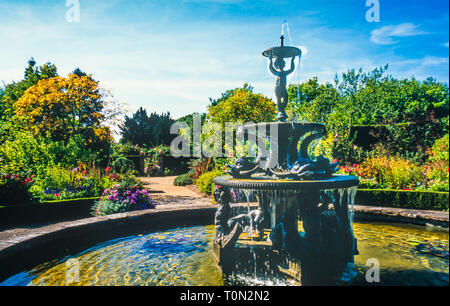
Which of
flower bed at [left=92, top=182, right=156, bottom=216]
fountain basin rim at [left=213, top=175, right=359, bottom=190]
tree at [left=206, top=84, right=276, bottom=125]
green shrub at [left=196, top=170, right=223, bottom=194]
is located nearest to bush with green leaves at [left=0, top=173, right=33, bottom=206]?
flower bed at [left=92, top=182, right=156, bottom=216]

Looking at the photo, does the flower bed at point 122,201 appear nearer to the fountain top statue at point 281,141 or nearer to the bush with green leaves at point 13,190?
the bush with green leaves at point 13,190

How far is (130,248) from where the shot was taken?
497 centimetres

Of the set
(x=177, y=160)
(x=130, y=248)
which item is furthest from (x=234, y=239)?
(x=177, y=160)

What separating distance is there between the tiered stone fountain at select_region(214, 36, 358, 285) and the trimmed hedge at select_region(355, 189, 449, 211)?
137 inches

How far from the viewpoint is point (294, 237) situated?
390 centimetres

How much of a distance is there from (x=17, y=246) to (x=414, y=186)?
31.0 ft

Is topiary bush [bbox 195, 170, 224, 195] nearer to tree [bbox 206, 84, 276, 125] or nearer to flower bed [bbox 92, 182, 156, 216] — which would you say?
flower bed [bbox 92, 182, 156, 216]

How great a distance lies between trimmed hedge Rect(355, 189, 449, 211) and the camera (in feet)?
21.4

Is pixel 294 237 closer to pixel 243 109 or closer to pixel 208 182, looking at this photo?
pixel 208 182

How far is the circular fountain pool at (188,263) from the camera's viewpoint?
367 cm

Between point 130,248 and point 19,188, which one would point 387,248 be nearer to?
point 130,248

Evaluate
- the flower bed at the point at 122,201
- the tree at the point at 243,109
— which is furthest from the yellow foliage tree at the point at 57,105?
the flower bed at the point at 122,201

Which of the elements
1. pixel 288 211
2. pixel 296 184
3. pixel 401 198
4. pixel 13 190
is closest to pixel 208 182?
pixel 13 190

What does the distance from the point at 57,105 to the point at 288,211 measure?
51.5 ft
